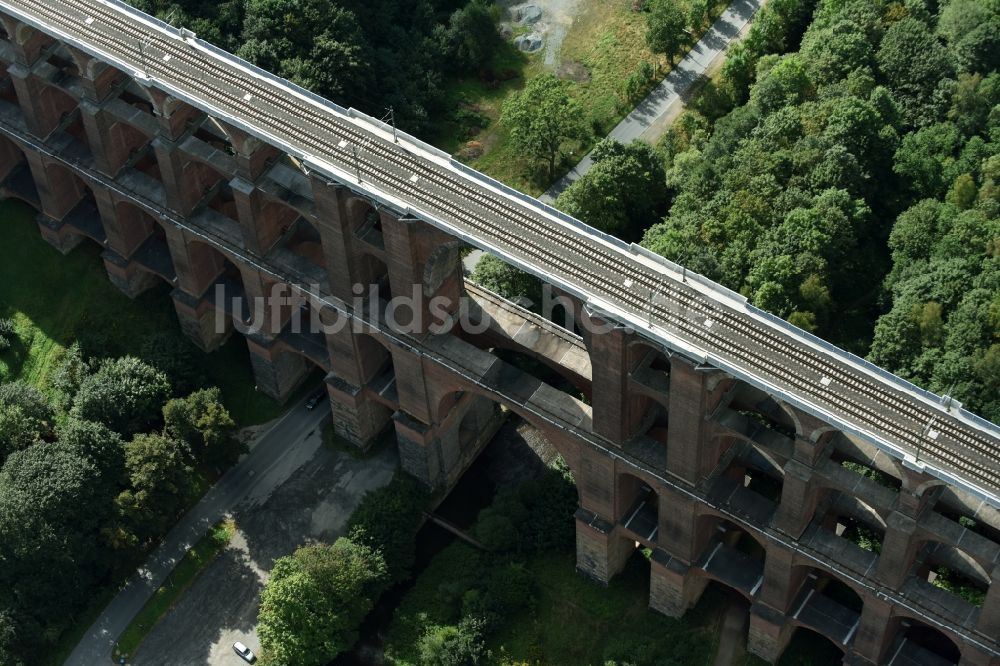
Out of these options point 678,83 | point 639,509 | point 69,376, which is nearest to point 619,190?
point 678,83

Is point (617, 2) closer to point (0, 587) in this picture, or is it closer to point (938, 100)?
point (938, 100)

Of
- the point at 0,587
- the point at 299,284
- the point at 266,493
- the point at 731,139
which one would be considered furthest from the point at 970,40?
the point at 0,587

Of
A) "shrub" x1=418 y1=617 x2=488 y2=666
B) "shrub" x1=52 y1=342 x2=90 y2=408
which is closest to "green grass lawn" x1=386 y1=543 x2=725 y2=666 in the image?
"shrub" x1=418 y1=617 x2=488 y2=666

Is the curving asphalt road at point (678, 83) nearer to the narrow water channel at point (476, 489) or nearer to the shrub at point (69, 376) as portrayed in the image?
the narrow water channel at point (476, 489)

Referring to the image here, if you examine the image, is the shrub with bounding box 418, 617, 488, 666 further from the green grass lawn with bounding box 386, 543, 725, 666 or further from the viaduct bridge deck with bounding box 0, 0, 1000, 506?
the viaduct bridge deck with bounding box 0, 0, 1000, 506

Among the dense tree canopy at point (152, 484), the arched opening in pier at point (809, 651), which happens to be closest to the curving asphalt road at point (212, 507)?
the dense tree canopy at point (152, 484)

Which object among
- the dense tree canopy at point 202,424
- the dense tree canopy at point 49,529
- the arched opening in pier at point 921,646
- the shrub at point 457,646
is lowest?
the dense tree canopy at point 49,529

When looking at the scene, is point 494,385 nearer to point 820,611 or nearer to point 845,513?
point 845,513
